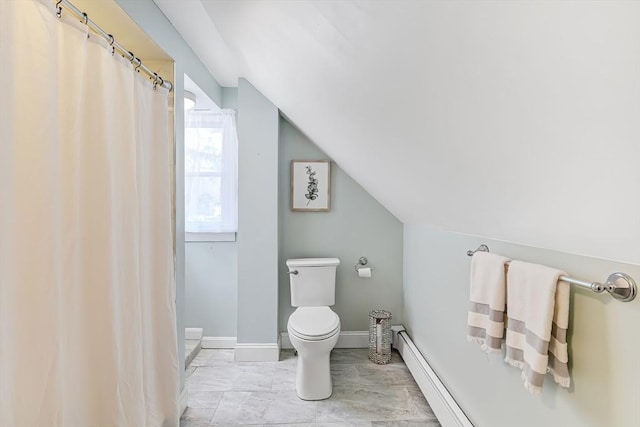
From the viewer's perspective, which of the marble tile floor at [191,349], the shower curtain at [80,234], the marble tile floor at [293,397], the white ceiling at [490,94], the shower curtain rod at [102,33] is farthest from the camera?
the marble tile floor at [191,349]

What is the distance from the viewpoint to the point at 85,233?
1.10 m

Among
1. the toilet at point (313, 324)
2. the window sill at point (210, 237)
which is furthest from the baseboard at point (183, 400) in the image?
the window sill at point (210, 237)

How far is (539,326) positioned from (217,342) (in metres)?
2.56

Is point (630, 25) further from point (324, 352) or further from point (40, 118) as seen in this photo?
point (324, 352)

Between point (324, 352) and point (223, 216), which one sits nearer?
point (324, 352)

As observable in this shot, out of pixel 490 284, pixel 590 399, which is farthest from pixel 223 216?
pixel 590 399

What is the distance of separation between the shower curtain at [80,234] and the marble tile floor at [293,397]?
49 centimetres

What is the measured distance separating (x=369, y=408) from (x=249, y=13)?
86.6 inches

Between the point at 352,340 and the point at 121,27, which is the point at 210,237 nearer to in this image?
the point at 352,340

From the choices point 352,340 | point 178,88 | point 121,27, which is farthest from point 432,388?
point 121,27

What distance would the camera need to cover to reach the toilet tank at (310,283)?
251cm

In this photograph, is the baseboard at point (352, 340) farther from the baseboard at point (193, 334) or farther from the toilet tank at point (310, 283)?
the baseboard at point (193, 334)

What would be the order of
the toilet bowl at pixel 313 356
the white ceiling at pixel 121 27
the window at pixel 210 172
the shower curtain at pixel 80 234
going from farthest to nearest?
the window at pixel 210 172 < the toilet bowl at pixel 313 356 < the white ceiling at pixel 121 27 < the shower curtain at pixel 80 234

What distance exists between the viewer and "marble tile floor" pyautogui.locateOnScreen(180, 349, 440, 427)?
1816 mm
